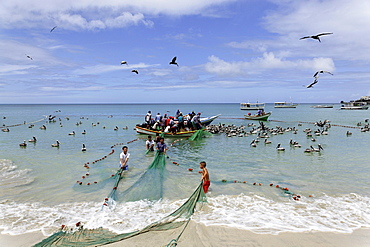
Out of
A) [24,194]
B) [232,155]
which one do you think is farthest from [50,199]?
[232,155]

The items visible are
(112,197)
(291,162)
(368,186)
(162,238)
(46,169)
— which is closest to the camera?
(162,238)

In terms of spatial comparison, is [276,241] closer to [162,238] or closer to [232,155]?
[162,238]

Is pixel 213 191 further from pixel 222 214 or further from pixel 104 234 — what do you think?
pixel 104 234

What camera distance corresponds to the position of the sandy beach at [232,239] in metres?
6.28

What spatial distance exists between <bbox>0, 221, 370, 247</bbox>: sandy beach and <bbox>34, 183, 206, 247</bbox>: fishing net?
8.0 inches

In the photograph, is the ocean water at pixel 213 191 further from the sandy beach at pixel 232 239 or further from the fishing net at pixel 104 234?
the fishing net at pixel 104 234

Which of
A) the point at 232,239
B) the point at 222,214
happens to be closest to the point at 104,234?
the point at 232,239

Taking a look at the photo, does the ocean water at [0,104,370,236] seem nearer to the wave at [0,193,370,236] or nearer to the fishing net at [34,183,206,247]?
the wave at [0,193,370,236]

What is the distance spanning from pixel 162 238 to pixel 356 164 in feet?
41.0

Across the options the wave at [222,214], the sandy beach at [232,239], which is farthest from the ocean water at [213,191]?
the sandy beach at [232,239]

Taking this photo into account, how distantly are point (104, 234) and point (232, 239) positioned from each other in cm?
316

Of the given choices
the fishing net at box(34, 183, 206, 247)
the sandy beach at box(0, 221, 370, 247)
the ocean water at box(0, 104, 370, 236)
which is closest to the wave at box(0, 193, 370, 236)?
the ocean water at box(0, 104, 370, 236)

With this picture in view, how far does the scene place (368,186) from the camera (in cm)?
1062

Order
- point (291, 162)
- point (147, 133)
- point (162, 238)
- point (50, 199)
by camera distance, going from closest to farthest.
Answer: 1. point (162, 238)
2. point (50, 199)
3. point (291, 162)
4. point (147, 133)
